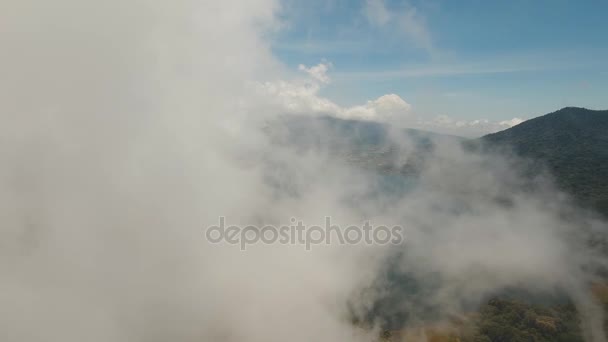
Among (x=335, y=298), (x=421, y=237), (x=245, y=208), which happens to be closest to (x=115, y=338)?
(x=335, y=298)

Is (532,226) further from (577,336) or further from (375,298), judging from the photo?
(375,298)

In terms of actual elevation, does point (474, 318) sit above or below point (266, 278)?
below

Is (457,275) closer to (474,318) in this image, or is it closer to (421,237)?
(474,318)

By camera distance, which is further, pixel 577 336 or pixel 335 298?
pixel 335 298

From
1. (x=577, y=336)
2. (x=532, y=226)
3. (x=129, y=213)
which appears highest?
(x=129, y=213)

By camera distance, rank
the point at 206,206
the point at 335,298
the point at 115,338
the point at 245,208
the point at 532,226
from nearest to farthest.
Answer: the point at 115,338
the point at 335,298
the point at 206,206
the point at 245,208
the point at 532,226

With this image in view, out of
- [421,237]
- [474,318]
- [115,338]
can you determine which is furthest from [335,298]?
[421,237]

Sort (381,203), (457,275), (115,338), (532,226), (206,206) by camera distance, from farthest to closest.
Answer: (381,203)
(532,226)
(457,275)
(206,206)
(115,338)

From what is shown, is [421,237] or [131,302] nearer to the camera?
[131,302]

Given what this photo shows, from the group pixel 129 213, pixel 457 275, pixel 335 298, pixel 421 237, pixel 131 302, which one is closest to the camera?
pixel 131 302
